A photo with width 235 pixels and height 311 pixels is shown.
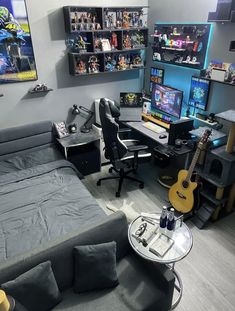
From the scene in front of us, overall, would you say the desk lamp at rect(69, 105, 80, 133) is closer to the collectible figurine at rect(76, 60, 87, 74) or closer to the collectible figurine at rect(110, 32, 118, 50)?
the collectible figurine at rect(76, 60, 87, 74)

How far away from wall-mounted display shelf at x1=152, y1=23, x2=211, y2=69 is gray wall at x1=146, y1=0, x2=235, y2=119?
0.10 metres

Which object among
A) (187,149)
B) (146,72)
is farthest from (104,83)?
(187,149)

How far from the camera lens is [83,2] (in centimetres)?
344

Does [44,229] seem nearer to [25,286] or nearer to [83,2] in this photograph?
[25,286]

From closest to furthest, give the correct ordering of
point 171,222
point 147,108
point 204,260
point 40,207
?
point 171,222, point 204,260, point 40,207, point 147,108

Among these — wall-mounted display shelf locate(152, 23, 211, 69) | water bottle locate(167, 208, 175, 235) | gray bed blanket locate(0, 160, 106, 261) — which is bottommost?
gray bed blanket locate(0, 160, 106, 261)

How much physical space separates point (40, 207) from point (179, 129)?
1.92 m

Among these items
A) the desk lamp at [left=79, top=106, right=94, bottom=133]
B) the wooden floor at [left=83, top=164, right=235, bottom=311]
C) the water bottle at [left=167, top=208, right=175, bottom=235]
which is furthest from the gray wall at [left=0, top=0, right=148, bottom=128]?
the water bottle at [left=167, top=208, right=175, bottom=235]

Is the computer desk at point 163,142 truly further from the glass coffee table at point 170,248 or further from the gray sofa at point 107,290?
the gray sofa at point 107,290

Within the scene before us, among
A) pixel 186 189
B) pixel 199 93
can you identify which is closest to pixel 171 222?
pixel 186 189

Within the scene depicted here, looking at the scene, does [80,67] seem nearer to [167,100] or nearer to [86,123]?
[86,123]

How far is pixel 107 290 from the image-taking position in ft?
6.15

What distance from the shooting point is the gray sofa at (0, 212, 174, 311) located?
1731mm

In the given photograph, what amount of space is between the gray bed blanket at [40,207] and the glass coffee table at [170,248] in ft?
1.62
